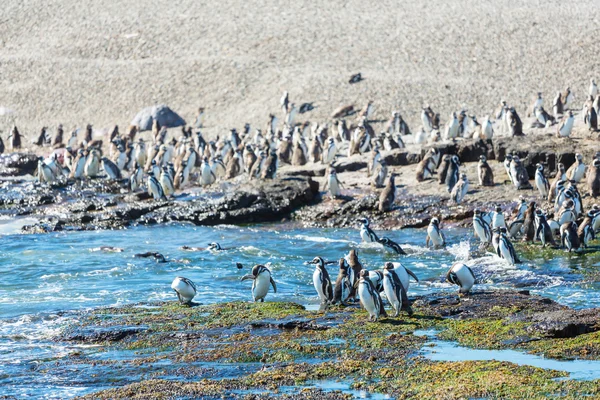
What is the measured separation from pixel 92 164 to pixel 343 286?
18.5 metres

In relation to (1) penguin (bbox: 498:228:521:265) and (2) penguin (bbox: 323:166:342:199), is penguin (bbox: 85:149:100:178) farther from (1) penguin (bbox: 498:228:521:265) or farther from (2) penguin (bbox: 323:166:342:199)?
(1) penguin (bbox: 498:228:521:265)

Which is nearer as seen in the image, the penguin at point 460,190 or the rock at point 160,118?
the penguin at point 460,190

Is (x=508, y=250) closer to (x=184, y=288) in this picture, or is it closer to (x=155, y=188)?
(x=184, y=288)

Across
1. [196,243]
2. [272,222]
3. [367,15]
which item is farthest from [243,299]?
[367,15]

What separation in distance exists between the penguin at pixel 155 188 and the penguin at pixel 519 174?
9.57 m

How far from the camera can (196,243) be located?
23.9 meters

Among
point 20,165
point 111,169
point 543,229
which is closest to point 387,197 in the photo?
point 543,229

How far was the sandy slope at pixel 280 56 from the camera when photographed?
44375 millimetres

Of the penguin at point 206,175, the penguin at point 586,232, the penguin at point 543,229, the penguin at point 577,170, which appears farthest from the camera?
the penguin at point 206,175

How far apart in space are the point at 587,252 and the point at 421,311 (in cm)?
663

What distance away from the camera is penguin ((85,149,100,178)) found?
105 feet

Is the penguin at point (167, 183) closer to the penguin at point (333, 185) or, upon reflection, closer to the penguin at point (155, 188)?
the penguin at point (155, 188)

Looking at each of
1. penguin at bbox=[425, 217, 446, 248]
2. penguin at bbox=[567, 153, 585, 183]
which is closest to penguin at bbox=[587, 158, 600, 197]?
penguin at bbox=[567, 153, 585, 183]

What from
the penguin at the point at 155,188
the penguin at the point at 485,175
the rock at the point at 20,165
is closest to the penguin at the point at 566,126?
the penguin at the point at 485,175
